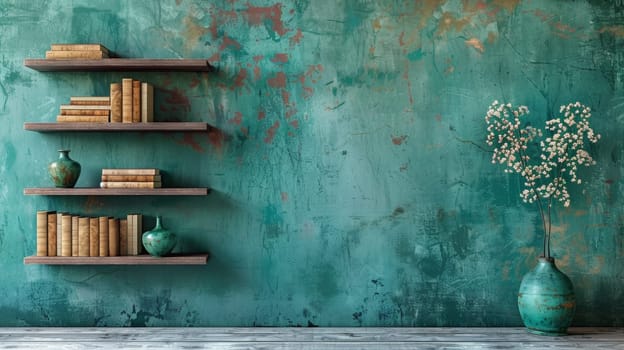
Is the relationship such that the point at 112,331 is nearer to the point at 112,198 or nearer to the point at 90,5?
the point at 112,198

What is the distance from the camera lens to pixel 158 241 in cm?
318

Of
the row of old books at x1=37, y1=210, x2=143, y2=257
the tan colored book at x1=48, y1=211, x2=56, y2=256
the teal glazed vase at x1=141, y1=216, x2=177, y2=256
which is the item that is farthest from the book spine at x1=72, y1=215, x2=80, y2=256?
the teal glazed vase at x1=141, y1=216, x2=177, y2=256

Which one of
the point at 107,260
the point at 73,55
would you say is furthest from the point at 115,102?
the point at 107,260

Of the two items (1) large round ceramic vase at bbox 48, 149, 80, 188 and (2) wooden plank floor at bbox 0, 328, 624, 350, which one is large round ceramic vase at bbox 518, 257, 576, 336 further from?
(1) large round ceramic vase at bbox 48, 149, 80, 188

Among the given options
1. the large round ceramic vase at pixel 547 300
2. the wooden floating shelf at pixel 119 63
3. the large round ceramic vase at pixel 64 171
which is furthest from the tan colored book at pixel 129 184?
the large round ceramic vase at pixel 547 300

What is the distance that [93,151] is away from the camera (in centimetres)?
341

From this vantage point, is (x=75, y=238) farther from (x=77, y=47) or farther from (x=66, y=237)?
(x=77, y=47)

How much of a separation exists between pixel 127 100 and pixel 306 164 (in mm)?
1092

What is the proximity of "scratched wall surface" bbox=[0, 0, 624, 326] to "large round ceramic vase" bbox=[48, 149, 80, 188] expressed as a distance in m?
0.16

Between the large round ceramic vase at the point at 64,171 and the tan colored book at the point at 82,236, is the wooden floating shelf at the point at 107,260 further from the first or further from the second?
the large round ceramic vase at the point at 64,171

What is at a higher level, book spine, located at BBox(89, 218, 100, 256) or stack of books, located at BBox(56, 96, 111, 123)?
stack of books, located at BBox(56, 96, 111, 123)

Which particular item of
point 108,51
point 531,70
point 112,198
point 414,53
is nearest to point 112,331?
point 112,198

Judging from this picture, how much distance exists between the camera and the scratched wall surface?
3.39 m

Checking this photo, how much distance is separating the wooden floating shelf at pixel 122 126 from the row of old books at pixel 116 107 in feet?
0.17
